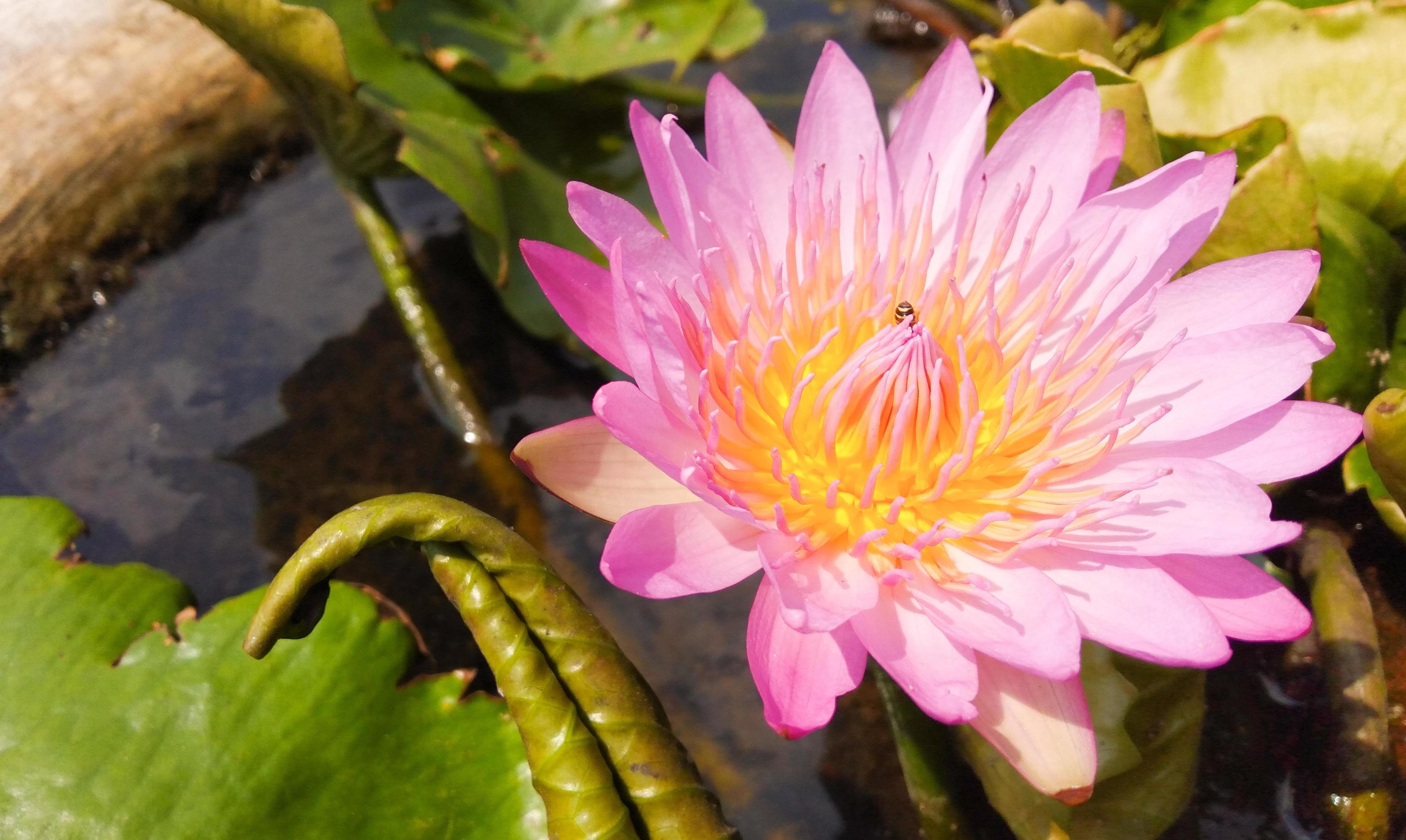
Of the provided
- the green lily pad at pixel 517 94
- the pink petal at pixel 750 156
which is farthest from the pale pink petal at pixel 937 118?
the green lily pad at pixel 517 94

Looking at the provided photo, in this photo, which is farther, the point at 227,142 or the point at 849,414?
the point at 227,142

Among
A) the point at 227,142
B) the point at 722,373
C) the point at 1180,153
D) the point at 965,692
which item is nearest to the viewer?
the point at 965,692

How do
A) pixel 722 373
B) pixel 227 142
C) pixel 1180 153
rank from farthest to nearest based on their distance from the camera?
pixel 227 142
pixel 1180 153
pixel 722 373

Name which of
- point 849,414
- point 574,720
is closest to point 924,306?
point 849,414

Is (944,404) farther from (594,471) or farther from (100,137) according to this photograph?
(100,137)

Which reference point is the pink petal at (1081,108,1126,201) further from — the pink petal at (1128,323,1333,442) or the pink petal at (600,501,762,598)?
the pink petal at (600,501,762,598)

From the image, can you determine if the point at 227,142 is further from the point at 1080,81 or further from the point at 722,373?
the point at 1080,81

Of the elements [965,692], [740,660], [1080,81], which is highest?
[1080,81]

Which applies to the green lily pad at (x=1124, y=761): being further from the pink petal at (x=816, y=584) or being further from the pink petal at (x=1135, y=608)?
the pink petal at (x=816, y=584)
